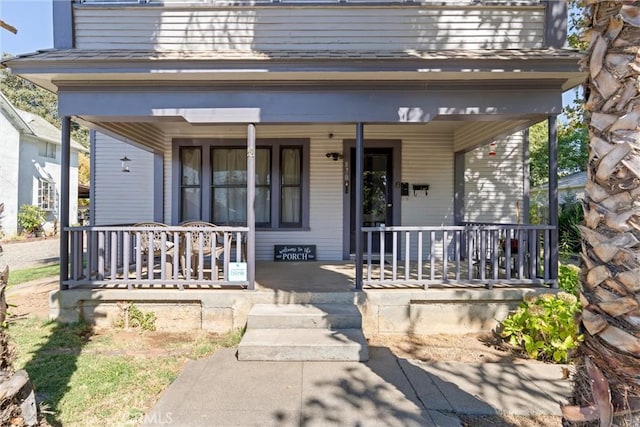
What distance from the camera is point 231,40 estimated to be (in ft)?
18.5

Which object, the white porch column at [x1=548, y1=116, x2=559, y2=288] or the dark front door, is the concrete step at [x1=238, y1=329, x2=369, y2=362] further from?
the dark front door

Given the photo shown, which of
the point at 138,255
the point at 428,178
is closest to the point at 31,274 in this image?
the point at 138,255

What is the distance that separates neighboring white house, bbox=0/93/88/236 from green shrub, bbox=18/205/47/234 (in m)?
0.28

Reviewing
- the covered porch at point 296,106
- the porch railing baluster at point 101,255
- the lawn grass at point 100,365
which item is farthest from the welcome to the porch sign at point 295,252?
the porch railing baluster at point 101,255

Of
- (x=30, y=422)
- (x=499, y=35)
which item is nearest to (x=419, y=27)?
(x=499, y=35)

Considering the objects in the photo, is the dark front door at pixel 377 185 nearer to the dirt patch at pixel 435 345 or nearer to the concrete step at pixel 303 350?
the dirt patch at pixel 435 345

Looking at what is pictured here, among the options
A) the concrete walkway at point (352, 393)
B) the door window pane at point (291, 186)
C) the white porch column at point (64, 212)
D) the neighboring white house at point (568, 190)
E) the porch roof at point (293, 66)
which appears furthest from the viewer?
the neighboring white house at point (568, 190)

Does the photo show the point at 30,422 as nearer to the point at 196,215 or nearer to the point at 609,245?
the point at 609,245

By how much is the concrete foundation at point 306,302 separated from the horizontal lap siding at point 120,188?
3174mm

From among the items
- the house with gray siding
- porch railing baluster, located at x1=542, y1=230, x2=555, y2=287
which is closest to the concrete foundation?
the house with gray siding

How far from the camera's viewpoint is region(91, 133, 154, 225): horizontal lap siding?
25.6ft

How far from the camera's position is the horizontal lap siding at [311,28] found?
5555mm

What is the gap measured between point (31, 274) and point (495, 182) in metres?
10.1

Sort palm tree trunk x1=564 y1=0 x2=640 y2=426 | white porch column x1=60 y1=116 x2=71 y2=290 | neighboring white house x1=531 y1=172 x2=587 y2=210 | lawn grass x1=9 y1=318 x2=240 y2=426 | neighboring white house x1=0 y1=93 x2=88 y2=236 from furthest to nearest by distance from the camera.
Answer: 1. neighboring white house x1=0 y1=93 x2=88 y2=236
2. neighboring white house x1=531 y1=172 x2=587 y2=210
3. white porch column x1=60 y1=116 x2=71 y2=290
4. lawn grass x1=9 y1=318 x2=240 y2=426
5. palm tree trunk x1=564 y1=0 x2=640 y2=426
